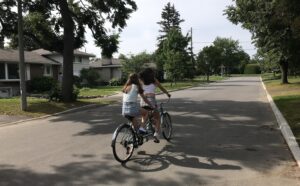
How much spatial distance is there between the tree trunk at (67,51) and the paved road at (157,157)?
8.39 metres

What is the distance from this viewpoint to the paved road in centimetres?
740

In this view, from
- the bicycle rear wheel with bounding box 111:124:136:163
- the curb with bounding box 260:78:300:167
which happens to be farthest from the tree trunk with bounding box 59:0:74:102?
the bicycle rear wheel with bounding box 111:124:136:163

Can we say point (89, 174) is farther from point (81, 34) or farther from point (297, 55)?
point (297, 55)

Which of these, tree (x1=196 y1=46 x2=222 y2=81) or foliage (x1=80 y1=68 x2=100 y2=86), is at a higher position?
tree (x1=196 y1=46 x2=222 y2=81)

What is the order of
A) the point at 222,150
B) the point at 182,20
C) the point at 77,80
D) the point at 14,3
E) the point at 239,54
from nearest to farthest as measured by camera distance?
the point at 222,150, the point at 14,3, the point at 77,80, the point at 182,20, the point at 239,54

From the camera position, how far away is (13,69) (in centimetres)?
3878

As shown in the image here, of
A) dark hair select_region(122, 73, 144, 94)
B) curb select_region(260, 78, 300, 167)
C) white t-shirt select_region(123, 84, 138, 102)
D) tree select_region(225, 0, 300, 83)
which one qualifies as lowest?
curb select_region(260, 78, 300, 167)

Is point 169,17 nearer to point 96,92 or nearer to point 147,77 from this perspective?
point 96,92

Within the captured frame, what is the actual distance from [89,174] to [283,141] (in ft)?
17.5

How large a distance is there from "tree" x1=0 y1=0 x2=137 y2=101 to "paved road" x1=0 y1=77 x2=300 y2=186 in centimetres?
941

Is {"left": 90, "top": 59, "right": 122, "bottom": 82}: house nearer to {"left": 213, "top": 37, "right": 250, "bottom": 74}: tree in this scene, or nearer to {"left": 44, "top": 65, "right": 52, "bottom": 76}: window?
{"left": 44, "top": 65, "right": 52, "bottom": 76}: window

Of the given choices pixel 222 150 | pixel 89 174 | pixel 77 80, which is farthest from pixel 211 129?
pixel 77 80

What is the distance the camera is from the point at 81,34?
2519 centimetres

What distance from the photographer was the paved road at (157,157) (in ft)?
24.3
